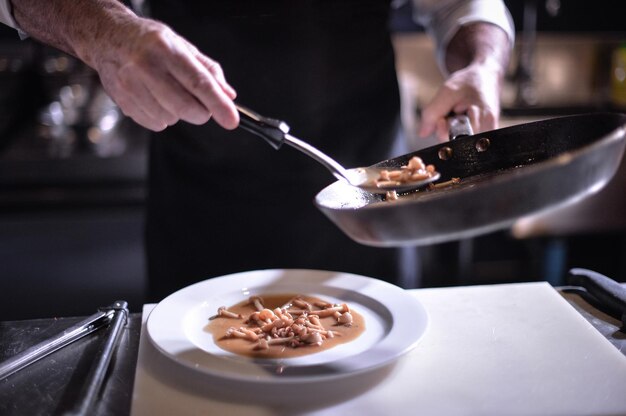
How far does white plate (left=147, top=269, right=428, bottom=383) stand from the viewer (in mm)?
784

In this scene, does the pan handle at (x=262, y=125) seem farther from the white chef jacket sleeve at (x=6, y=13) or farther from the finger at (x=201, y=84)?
the white chef jacket sleeve at (x=6, y=13)

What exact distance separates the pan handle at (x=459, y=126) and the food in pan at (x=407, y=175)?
11 centimetres

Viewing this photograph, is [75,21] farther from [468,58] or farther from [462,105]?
[468,58]

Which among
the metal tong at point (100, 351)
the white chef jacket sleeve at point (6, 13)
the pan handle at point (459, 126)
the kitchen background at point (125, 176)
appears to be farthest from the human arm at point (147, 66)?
the kitchen background at point (125, 176)

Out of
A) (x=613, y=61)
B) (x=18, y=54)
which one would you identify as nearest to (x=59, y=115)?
(x=18, y=54)

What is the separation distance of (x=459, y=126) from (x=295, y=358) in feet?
1.76

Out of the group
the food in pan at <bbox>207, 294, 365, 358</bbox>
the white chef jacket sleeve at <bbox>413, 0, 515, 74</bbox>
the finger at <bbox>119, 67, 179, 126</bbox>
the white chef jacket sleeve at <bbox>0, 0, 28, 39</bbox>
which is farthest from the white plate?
the white chef jacket sleeve at <bbox>413, 0, 515, 74</bbox>

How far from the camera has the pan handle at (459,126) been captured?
115 cm

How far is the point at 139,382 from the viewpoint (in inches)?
32.5

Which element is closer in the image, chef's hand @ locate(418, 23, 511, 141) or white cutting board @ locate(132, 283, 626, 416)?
white cutting board @ locate(132, 283, 626, 416)

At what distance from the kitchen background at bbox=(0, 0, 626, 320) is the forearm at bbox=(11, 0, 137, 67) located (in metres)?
0.95

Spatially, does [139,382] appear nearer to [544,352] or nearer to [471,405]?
[471,405]

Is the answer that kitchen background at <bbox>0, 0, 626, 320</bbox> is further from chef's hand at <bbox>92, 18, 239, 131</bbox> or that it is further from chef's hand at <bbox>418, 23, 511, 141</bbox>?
chef's hand at <bbox>92, 18, 239, 131</bbox>

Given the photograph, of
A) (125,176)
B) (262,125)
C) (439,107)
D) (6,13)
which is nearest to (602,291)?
(439,107)
